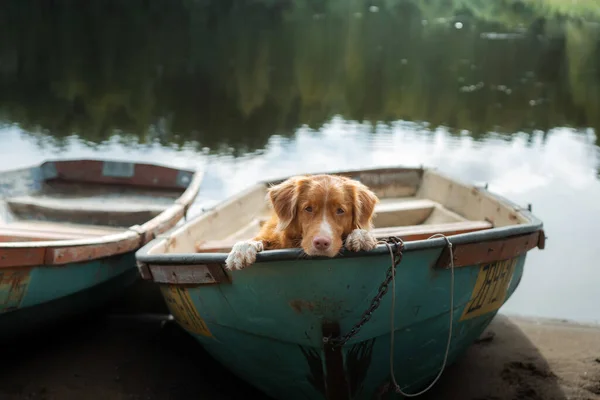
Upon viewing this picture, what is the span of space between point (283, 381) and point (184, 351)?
61.0 inches

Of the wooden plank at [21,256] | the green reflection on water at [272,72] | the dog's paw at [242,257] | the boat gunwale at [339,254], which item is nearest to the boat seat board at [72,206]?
the boat gunwale at [339,254]

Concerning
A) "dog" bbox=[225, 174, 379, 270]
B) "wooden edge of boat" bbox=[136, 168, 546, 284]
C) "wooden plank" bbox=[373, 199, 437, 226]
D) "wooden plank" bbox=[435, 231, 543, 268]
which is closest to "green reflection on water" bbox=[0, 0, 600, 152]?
"wooden plank" bbox=[373, 199, 437, 226]

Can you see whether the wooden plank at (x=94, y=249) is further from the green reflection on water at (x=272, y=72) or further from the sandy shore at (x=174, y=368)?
the green reflection on water at (x=272, y=72)

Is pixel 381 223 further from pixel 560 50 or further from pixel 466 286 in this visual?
pixel 560 50

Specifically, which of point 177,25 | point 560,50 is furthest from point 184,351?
point 177,25

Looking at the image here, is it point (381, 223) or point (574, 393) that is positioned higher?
point (381, 223)

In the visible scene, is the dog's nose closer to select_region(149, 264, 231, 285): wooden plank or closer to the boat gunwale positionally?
the boat gunwale

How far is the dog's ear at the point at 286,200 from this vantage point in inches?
171

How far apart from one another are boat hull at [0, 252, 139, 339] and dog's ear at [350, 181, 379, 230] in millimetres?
2657

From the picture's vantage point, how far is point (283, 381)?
17.4ft

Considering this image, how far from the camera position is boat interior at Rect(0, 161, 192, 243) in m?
7.16

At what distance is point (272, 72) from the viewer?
25312mm

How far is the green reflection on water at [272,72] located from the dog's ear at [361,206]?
11.5 m

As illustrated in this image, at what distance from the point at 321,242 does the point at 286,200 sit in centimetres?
43
